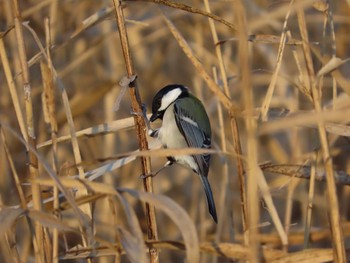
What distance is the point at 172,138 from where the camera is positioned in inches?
82.7

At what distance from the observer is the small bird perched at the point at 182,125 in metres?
2.07

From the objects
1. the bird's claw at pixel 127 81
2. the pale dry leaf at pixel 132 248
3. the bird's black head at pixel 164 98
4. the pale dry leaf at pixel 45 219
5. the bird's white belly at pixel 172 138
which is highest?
the bird's black head at pixel 164 98

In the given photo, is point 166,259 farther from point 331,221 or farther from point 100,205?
point 331,221

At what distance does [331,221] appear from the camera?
4.48 ft

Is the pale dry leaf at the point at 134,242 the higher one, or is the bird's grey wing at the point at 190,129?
the bird's grey wing at the point at 190,129

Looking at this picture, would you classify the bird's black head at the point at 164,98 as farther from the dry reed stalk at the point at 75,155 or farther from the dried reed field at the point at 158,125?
the dry reed stalk at the point at 75,155

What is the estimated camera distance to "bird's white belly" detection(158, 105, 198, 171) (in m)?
2.06

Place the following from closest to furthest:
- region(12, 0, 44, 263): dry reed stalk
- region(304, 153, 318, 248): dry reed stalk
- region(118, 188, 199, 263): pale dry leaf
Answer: region(118, 188, 199, 263): pale dry leaf → region(12, 0, 44, 263): dry reed stalk → region(304, 153, 318, 248): dry reed stalk

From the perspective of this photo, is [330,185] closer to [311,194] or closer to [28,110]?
[311,194]

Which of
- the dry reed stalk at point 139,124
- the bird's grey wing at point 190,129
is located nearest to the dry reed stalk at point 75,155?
the dry reed stalk at point 139,124

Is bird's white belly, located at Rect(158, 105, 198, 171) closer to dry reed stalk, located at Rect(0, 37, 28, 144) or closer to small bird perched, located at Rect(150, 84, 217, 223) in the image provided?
small bird perched, located at Rect(150, 84, 217, 223)

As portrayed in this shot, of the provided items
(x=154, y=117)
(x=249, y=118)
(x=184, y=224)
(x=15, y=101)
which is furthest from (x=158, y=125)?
(x=249, y=118)

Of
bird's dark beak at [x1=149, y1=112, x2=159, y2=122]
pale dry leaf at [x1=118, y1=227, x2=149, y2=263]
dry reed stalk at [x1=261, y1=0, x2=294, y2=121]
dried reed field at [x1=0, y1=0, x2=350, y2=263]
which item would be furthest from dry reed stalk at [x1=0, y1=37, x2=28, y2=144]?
bird's dark beak at [x1=149, y1=112, x2=159, y2=122]

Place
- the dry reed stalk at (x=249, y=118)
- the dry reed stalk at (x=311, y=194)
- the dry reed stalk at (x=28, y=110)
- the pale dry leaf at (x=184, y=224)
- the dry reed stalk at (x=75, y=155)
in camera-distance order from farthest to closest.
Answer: the dry reed stalk at (x=311, y=194) → the dry reed stalk at (x=28, y=110) → the dry reed stalk at (x=75, y=155) → the pale dry leaf at (x=184, y=224) → the dry reed stalk at (x=249, y=118)
